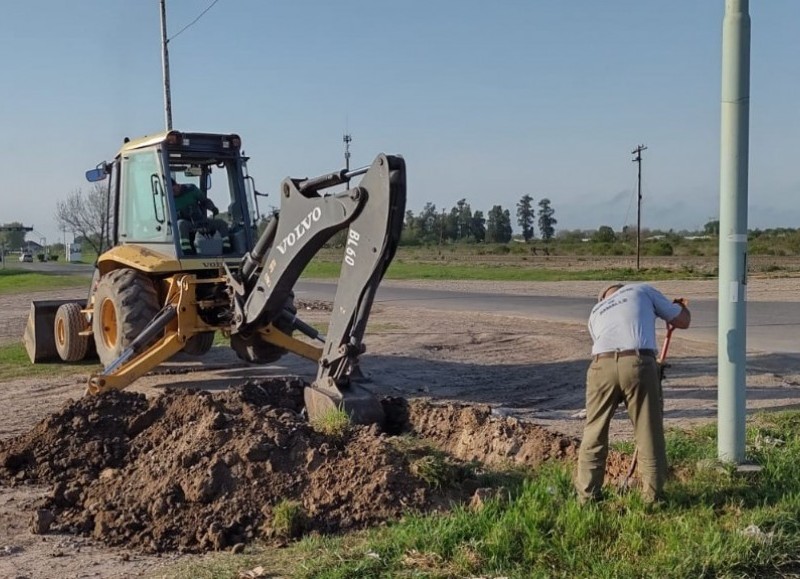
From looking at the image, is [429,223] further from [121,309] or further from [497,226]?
[121,309]

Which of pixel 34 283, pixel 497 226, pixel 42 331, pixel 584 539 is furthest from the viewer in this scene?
pixel 497 226

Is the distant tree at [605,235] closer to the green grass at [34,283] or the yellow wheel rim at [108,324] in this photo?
the green grass at [34,283]

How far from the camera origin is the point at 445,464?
20.1 ft

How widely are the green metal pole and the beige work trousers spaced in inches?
37.2

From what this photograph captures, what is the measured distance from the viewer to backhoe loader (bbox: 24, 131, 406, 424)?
7363 millimetres

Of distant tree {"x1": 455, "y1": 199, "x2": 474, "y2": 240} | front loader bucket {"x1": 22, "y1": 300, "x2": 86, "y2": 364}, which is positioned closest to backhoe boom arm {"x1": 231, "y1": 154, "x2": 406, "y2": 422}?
front loader bucket {"x1": 22, "y1": 300, "x2": 86, "y2": 364}

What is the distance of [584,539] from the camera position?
5.00 m

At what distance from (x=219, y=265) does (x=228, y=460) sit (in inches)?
195

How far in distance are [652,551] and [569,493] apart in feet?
2.80

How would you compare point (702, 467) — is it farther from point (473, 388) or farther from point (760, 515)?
point (473, 388)

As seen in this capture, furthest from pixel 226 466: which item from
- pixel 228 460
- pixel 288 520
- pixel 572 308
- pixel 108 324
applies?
pixel 572 308

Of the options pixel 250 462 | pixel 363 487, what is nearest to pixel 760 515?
pixel 363 487

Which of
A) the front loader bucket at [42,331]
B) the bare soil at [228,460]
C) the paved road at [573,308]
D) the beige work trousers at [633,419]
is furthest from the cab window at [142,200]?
the paved road at [573,308]

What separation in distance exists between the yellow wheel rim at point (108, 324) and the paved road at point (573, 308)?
9.85 metres
